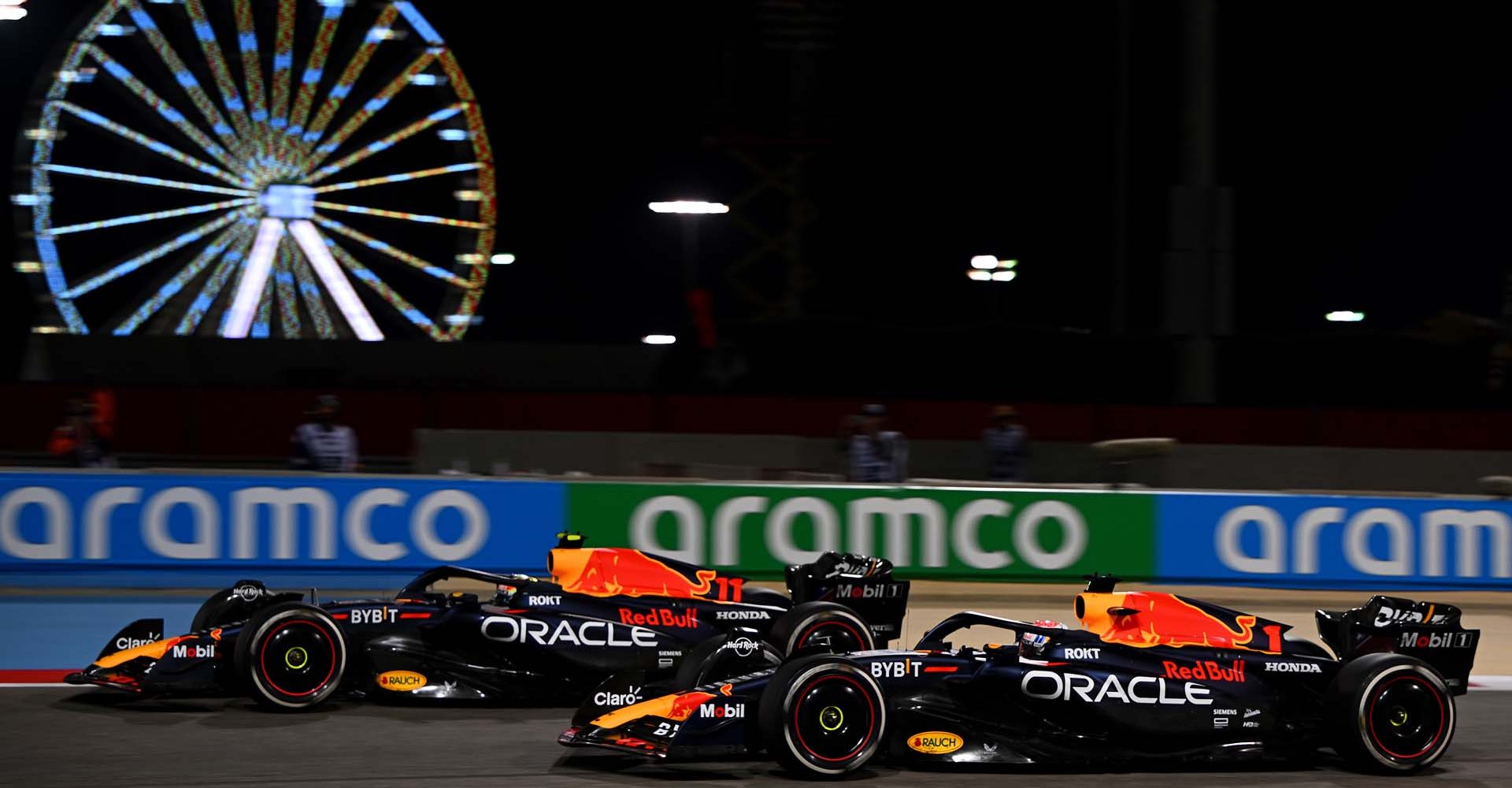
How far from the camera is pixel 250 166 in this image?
32000mm

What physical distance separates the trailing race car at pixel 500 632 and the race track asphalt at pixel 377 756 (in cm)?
17

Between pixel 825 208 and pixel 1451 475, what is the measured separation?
35697mm

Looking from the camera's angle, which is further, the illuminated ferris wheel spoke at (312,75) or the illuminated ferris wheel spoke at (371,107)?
the illuminated ferris wheel spoke at (371,107)

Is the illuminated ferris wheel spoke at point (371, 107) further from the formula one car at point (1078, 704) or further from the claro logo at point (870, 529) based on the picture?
the formula one car at point (1078, 704)

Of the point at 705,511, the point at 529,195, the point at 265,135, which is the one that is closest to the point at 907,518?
the point at 705,511

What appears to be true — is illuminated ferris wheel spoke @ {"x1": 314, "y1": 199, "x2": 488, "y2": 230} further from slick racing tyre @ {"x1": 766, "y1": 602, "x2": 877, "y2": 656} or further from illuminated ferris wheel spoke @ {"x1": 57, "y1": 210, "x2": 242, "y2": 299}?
slick racing tyre @ {"x1": 766, "y1": 602, "x2": 877, "y2": 656}

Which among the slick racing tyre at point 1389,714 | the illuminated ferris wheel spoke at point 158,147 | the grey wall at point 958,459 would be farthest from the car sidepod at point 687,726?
the illuminated ferris wheel spoke at point 158,147

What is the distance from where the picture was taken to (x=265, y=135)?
32.1 m

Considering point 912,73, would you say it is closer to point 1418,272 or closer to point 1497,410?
point 1418,272

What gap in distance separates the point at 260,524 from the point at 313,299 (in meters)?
19.7

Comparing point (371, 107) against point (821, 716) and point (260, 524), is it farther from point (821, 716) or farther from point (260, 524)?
point (821, 716)

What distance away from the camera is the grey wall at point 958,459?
717 inches

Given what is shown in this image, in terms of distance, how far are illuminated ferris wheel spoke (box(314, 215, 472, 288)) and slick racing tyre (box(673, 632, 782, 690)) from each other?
25.7 m

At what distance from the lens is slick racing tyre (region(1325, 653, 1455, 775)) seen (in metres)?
7.89
